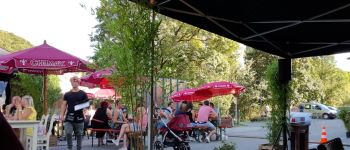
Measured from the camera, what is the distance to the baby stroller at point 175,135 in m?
11.0

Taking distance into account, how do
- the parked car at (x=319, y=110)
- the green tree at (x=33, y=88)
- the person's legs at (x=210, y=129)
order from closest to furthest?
the green tree at (x=33, y=88) → the person's legs at (x=210, y=129) → the parked car at (x=319, y=110)

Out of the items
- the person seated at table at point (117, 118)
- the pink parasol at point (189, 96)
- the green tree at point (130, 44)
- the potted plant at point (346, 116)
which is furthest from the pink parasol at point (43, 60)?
the potted plant at point (346, 116)

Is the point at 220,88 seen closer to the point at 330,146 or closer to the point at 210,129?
the point at 210,129

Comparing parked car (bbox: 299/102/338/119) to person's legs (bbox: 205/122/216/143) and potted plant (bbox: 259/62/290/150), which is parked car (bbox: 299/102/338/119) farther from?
potted plant (bbox: 259/62/290/150)

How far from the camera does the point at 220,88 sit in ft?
51.6

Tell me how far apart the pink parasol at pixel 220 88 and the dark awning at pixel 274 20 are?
7.26 metres

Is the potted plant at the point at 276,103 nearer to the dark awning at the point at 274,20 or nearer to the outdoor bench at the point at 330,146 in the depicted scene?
the dark awning at the point at 274,20

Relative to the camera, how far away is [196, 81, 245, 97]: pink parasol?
15.6 m

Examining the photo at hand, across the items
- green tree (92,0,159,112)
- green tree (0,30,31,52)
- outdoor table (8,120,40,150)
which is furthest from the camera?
green tree (0,30,31,52)

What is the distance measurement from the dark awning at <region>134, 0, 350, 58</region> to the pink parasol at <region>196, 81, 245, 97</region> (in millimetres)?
7262

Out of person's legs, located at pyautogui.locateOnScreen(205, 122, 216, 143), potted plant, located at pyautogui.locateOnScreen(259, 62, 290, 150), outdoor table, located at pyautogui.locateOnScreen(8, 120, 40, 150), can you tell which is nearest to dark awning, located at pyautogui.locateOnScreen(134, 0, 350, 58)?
potted plant, located at pyautogui.locateOnScreen(259, 62, 290, 150)

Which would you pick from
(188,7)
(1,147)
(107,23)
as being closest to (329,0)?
(188,7)

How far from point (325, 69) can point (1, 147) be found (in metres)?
52.9

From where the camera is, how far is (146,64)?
500 centimetres
